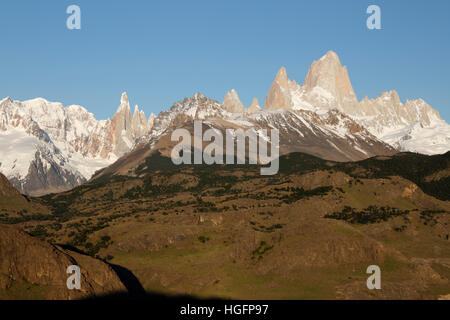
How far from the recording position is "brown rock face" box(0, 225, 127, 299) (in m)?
166

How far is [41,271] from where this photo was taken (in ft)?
560

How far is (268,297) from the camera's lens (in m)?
191

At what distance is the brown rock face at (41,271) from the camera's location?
16550 cm
